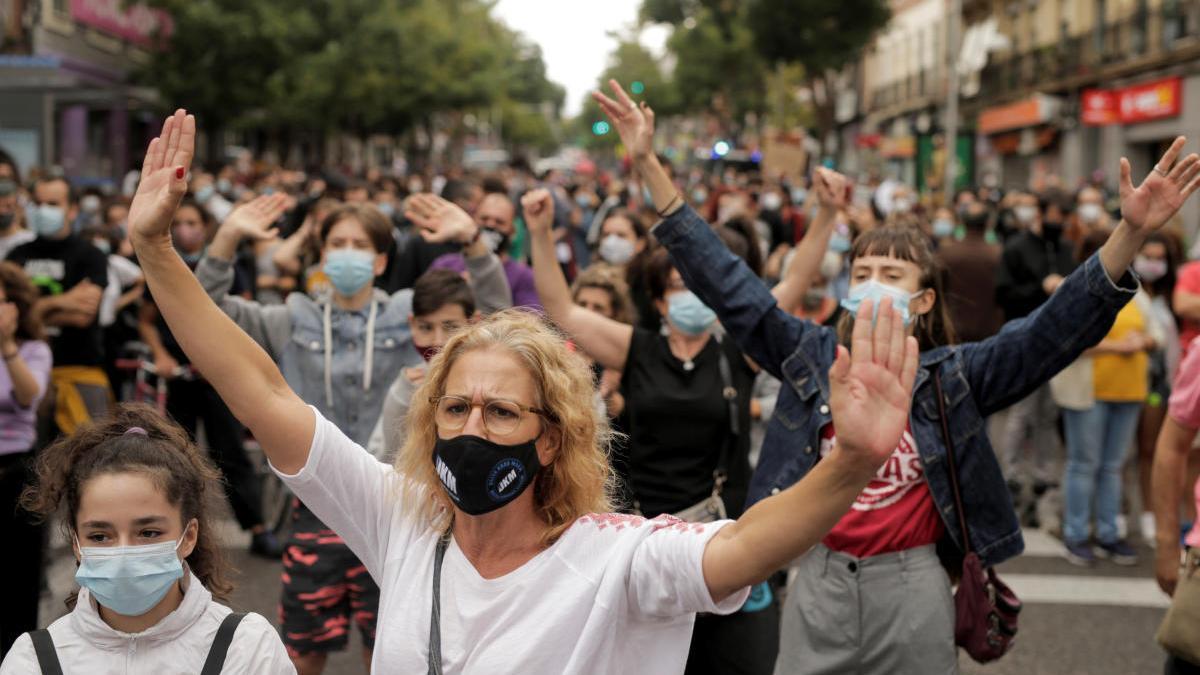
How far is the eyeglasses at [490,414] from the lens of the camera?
2701 mm

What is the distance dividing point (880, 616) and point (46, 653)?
2.07 metres

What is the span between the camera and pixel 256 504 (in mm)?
8016

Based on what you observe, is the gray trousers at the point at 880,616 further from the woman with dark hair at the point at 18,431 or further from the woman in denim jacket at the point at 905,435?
the woman with dark hair at the point at 18,431

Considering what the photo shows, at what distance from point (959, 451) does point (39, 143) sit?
21295 millimetres

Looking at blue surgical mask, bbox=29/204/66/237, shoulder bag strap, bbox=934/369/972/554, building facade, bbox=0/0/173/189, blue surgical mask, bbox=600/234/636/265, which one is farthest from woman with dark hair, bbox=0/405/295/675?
building facade, bbox=0/0/173/189

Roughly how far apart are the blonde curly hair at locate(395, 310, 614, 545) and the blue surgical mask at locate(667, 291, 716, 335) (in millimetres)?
2162

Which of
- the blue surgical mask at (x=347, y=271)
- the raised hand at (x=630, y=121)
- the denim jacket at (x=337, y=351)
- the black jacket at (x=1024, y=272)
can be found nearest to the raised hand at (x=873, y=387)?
the raised hand at (x=630, y=121)

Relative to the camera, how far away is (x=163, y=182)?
2855 mm

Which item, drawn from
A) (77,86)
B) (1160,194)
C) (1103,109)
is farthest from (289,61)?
(1160,194)

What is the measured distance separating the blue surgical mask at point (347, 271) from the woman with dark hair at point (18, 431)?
1.36 meters

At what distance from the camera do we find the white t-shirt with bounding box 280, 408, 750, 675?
2.55 meters

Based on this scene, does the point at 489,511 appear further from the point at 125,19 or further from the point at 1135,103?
the point at 125,19

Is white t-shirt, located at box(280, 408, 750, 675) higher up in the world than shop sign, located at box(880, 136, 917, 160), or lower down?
lower down

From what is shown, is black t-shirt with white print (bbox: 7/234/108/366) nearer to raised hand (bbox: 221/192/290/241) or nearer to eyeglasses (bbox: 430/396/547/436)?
raised hand (bbox: 221/192/290/241)
